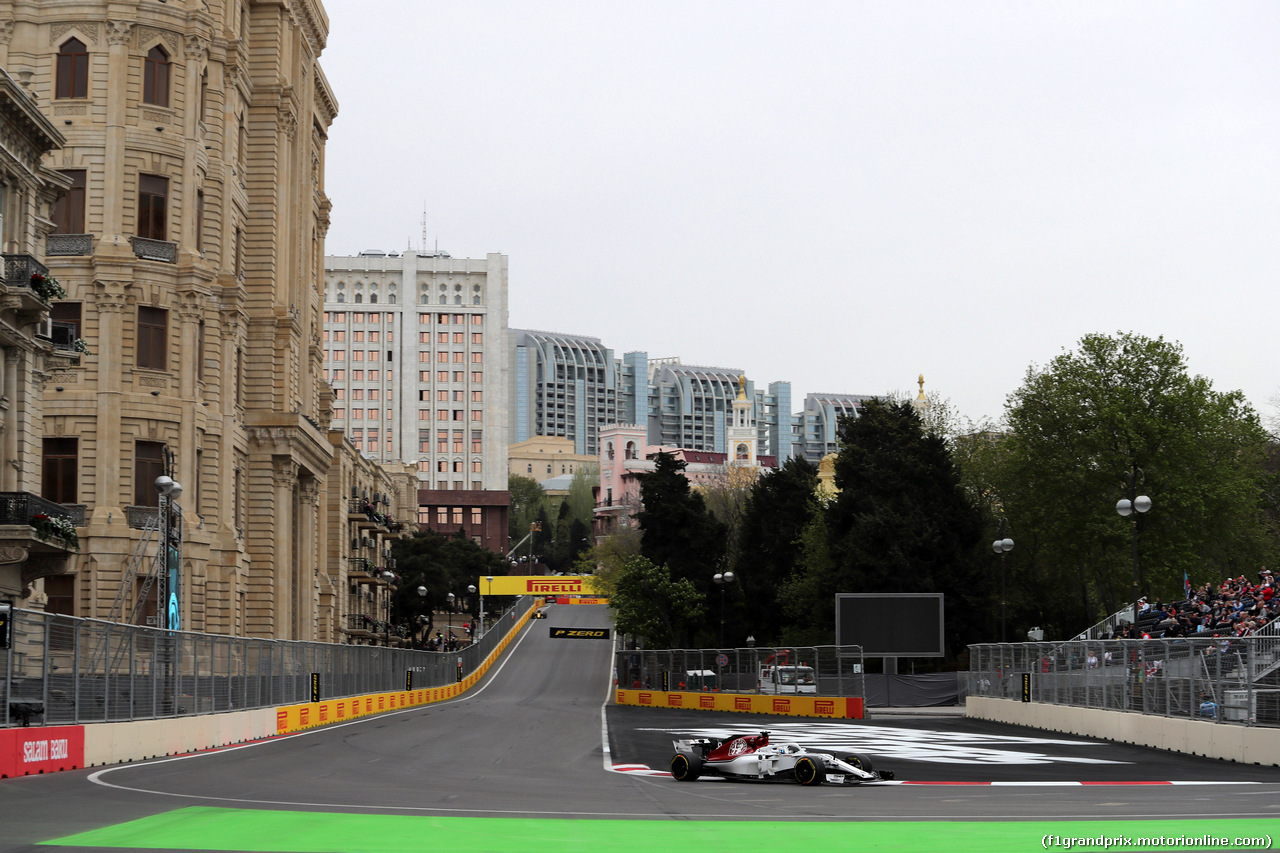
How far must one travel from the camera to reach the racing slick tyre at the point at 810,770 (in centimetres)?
2164

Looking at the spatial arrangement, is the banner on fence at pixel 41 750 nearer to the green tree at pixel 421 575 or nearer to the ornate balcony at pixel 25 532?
the ornate balcony at pixel 25 532

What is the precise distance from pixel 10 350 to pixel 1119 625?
4283cm

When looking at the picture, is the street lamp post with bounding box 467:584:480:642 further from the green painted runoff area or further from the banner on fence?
the green painted runoff area

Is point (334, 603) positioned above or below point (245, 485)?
below

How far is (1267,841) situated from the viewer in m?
13.2

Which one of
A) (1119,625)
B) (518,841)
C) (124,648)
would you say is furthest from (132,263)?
(518,841)

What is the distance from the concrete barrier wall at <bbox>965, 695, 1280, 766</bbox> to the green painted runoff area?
10976mm

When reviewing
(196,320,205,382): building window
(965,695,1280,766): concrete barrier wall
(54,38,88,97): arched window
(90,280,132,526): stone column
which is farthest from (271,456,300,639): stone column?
(965,695,1280,766): concrete barrier wall

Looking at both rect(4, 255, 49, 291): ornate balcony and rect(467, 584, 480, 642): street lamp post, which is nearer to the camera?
Answer: rect(4, 255, 49, 291): ornate balcony

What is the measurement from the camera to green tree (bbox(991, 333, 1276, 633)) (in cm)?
7144

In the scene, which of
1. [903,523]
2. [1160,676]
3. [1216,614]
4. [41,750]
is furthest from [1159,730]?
[903,523]

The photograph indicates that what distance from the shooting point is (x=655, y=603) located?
86750 mm

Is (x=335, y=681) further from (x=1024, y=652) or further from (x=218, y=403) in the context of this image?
(x=1024, y=652)

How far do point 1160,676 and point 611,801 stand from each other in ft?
53.3
